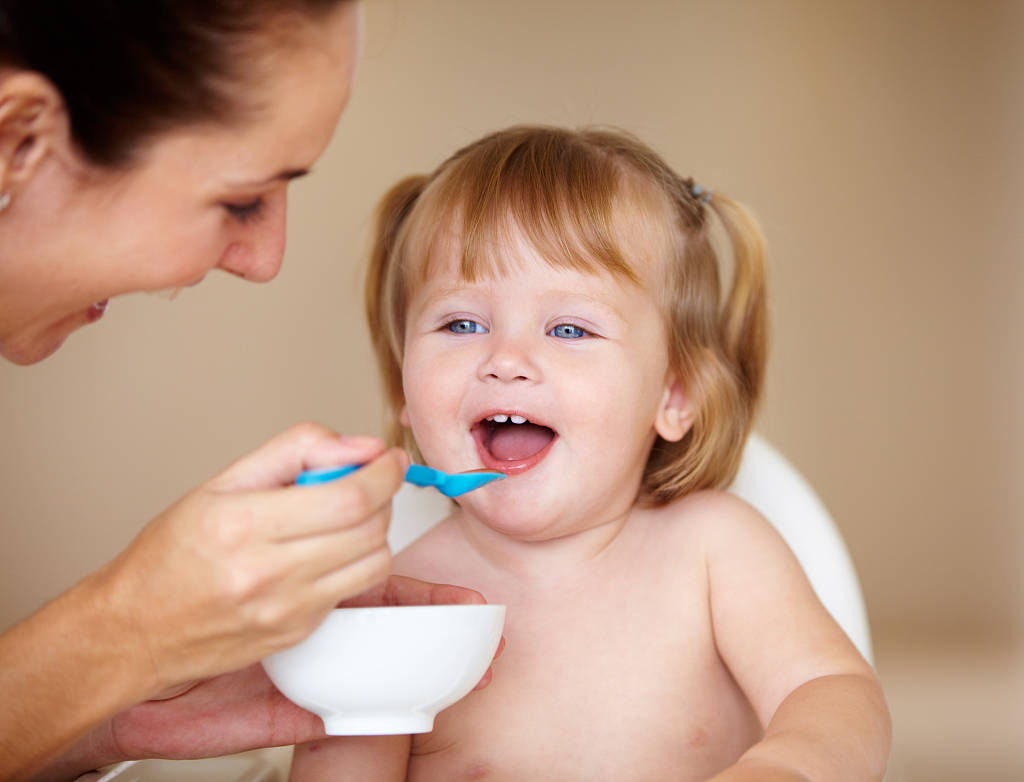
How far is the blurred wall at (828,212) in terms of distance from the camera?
8.05ft

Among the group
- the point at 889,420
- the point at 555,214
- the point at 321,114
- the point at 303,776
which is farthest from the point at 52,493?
the point at 889,420

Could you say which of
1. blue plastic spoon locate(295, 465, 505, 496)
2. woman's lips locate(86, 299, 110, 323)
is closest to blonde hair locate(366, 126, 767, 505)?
blue plastic spoon locate(295, 465, 505, 496)

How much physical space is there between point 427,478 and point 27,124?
412 millimetres

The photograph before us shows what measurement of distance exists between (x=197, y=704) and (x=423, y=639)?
0.35m

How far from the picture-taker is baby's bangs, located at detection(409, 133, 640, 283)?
1.19 m

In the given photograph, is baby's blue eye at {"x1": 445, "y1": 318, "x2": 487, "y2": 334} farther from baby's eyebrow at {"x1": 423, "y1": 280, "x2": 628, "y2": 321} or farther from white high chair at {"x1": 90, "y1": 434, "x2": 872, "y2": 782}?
white high chair at {"x1": 90, "y1": 434, "x2": 872, "y2": 782}

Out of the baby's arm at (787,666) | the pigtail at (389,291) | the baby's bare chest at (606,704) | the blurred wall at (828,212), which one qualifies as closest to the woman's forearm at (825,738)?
the baby's arm at (787,666)

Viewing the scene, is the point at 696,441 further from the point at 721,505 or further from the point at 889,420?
the point at 889,420

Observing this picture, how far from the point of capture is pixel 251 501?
670 millimetres

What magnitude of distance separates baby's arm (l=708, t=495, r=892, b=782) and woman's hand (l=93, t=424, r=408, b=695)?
0.37 meters

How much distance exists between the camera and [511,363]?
1113 millimetres

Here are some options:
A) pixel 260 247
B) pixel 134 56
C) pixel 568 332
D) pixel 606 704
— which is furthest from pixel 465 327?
pixel 134 56

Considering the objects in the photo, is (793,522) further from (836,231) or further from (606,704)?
(836,231)

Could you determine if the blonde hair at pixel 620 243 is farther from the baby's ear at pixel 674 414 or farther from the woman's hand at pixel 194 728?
the woman's hand at pixel 194 728
